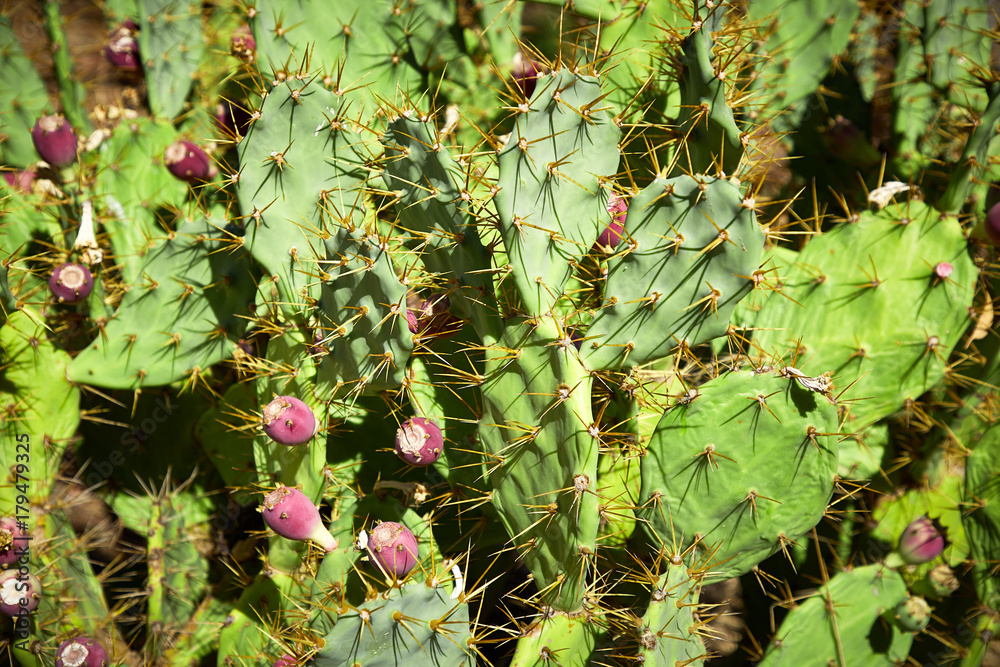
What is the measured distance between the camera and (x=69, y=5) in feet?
12.5

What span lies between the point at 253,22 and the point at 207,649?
183 centimetres

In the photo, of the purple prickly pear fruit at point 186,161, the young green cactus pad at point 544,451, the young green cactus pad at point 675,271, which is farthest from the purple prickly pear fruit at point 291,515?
the purple prickly pear fruit at point 186,161

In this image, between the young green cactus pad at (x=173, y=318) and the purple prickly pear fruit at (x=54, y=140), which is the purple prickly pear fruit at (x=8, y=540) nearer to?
the young green cactus pad at (x=173, y=318)

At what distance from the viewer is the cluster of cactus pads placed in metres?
1.48

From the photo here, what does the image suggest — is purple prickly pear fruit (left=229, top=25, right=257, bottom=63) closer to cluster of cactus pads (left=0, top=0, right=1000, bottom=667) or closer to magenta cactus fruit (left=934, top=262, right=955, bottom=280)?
cluster of cactus pads (left=0, top=0, right=1000, bottom=667)

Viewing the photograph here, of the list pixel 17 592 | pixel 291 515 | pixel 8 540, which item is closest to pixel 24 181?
pixel 8 540

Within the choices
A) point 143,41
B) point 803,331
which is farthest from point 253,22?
point 803,331

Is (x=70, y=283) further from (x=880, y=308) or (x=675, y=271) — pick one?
(x=880, y=308)

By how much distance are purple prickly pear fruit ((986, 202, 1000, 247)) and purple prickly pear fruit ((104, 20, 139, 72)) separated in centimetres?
286

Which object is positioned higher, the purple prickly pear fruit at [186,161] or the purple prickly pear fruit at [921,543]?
the purple prickly pear fruit at [186,161]

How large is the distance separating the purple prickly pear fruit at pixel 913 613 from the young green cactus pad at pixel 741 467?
580 mm

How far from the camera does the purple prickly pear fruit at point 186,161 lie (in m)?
2.03

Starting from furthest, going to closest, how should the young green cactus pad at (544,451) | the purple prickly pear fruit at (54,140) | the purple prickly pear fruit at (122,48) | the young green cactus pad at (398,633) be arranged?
the purple prickly pear fruit at (122,48) → the purple prickly pear fruit at (54,140) → the young green cactus pad at (544,451) → the young green cactus pad at (398,633)

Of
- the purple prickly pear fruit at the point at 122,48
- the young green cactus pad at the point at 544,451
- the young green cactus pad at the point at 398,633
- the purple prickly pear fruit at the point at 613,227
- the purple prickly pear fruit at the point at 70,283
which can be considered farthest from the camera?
the purple prickly pear fruit at the point at 122,48
